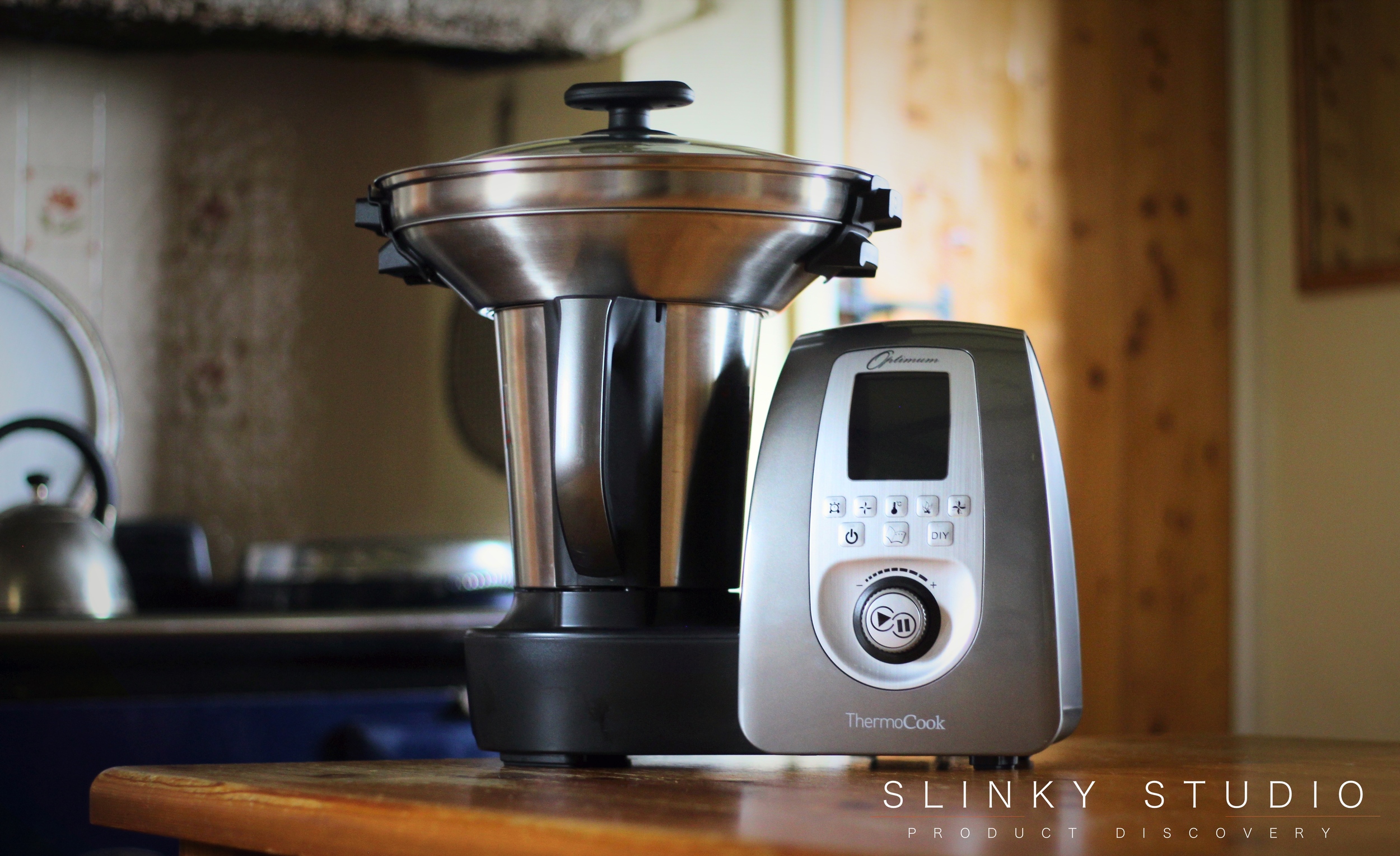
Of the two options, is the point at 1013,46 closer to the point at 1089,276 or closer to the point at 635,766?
the point at 1089,276

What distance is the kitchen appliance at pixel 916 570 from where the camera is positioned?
639mm

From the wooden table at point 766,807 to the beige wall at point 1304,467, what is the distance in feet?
7.02

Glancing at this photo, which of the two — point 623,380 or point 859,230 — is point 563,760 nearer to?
point 623,380

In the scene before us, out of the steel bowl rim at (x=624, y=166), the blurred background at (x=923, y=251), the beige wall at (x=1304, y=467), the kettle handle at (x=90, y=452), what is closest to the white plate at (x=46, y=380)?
the blurred background at (x=923, y=251)

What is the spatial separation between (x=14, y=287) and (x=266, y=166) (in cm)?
42

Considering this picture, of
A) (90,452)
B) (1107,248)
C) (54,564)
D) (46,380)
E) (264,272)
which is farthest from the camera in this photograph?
(1107,248)

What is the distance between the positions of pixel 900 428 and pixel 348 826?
0.32 meters

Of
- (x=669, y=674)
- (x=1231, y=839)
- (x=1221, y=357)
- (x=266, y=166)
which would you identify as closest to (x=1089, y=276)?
(x=1221, y=357)

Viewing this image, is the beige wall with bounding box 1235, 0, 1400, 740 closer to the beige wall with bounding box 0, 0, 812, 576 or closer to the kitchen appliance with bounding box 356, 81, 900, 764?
the beige wall with bounding box 0, 0, 812, 576

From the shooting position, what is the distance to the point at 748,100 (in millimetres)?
2252

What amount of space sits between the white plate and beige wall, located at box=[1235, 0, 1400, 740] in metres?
2.19

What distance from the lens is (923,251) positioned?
2451 mm

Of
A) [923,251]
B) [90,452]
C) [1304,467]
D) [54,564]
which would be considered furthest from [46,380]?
[1304,467]

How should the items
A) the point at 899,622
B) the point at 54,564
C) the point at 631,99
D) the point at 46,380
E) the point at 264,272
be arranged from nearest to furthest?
1. the point at 899,622
2. the point at 631,99
3. the point at 54,564
4. the point at 46,380
5. the point at 264,272
